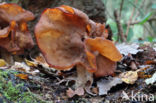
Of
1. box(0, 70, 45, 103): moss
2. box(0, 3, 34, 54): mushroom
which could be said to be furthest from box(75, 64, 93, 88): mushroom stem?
box(0, 3, 34, 54): mushroom

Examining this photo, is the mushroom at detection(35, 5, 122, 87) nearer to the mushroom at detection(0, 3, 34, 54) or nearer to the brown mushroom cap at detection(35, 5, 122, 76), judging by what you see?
the brown mushroom cap at detection(35, 5, 122, 76)

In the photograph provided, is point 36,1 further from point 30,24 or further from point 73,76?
point 73,76

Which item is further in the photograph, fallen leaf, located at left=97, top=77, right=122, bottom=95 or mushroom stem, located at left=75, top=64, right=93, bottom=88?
mushroom stem, located at left=75, top=64, right=93, bottom=88

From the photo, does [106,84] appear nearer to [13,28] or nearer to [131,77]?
[131,77]

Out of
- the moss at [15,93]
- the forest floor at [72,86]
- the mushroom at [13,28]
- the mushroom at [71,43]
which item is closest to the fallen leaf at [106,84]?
the forest floor at [72,86]

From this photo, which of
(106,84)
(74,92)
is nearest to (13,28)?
(74,92)
